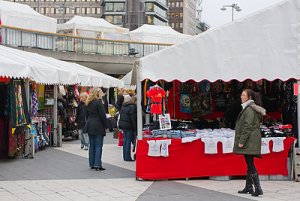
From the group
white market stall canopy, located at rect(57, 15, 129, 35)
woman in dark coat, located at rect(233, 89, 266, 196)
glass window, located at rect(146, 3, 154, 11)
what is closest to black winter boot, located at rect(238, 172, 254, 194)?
woman in dark coat, located at rect(233, 89, 266, 196)

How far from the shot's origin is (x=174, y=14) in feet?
451

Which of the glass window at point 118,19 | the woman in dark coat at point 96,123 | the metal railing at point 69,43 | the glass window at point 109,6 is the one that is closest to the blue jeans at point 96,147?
the woman in dark coat at point 96,123

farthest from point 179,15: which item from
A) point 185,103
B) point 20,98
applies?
point 20,98

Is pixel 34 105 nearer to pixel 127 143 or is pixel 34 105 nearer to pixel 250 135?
pixel 127 143

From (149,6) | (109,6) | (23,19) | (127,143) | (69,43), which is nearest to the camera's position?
(127,143)

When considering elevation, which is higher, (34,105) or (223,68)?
(223,68)

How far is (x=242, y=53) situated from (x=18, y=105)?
5.48 meters

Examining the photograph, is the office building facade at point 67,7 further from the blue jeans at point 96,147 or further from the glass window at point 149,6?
the blue jeans at point 96,147

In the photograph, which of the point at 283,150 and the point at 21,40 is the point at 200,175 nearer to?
the point at 283,150

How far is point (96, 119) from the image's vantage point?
10719 mm

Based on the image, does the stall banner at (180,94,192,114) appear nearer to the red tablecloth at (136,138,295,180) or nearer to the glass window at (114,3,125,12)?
the red tablecloth at (136,138,295,180)

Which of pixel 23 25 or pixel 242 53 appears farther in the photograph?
pixel 23 25

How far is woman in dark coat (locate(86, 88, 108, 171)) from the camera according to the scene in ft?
35.0

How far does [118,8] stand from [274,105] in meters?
87.8
